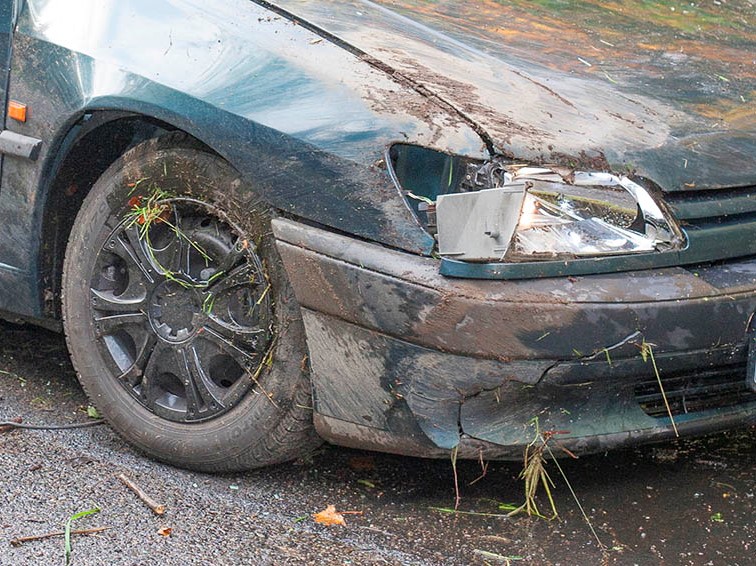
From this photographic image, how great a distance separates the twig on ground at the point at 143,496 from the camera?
306 centimetres

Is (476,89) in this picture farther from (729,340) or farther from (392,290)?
(729,340)

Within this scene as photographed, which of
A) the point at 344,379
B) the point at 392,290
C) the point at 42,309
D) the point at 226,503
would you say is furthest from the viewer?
the point at 42,309

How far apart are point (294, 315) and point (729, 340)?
3.62 ft

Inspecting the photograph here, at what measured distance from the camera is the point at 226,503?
10.3 feet

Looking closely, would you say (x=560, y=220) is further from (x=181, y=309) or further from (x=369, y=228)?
(x=181, y=309)

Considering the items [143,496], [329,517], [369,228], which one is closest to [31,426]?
[143,496]

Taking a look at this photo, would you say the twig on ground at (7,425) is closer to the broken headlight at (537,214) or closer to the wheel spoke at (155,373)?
the wheel spoke at (155,373)

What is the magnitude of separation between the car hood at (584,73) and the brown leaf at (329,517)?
42.3 inches

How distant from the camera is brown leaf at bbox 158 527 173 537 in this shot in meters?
2.94

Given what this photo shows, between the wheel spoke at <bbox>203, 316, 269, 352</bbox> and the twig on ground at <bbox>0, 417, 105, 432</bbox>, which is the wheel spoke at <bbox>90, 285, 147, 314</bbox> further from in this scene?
the twig on ground at <bbox>0, 417, 105, 432</bbox>

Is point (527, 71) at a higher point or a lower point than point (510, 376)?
higher

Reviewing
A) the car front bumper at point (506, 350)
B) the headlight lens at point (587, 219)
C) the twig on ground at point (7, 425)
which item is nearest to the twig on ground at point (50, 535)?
the car front bumper at point (506, 350)

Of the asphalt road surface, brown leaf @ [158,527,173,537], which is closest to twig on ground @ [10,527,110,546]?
the asphalt road surface

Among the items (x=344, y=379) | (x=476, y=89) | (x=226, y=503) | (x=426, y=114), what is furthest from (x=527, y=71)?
(x=226, y=503)
